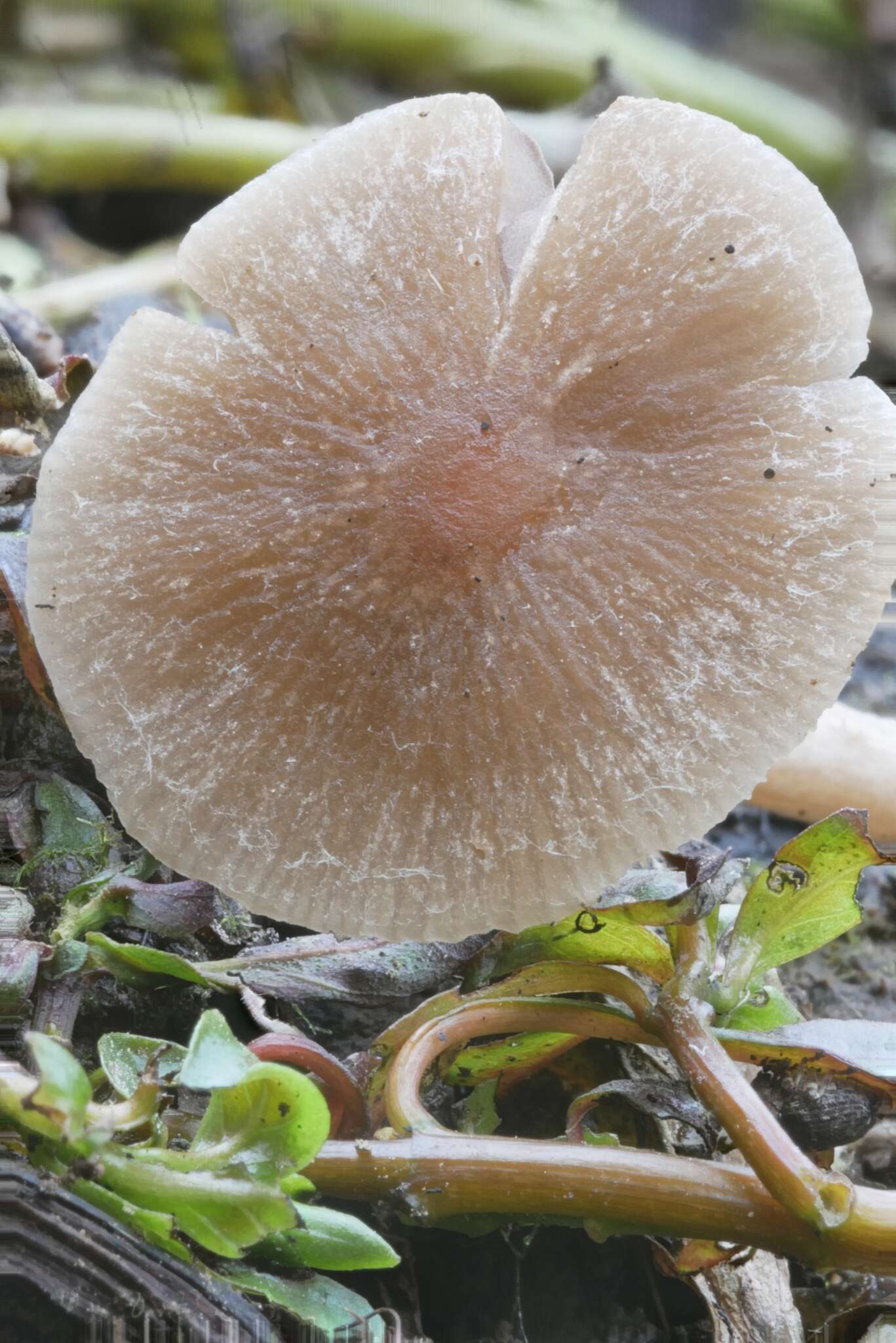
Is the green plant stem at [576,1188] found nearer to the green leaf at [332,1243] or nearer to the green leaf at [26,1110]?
the green leaf at [332,1243]

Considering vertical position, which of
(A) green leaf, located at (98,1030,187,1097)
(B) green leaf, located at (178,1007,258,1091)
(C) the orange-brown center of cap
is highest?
(C) the orange-brown center of cap

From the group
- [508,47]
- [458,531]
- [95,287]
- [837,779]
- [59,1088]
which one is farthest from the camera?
[508,47]

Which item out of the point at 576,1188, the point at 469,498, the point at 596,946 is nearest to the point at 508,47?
the point at 469,498

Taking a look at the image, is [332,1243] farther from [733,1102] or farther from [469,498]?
[469,498]

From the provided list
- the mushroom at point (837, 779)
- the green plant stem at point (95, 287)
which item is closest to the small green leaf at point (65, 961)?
the mushroom at point (837, 779)

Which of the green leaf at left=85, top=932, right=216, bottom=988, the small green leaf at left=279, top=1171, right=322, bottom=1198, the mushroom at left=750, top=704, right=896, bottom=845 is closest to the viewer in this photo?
the small green leaf at left=279, top=1171, right=322, bottom=1198

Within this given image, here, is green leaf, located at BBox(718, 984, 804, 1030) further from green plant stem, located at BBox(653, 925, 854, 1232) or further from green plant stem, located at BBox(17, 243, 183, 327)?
green plant stem, located at BBox(17, 243, 183, 327)

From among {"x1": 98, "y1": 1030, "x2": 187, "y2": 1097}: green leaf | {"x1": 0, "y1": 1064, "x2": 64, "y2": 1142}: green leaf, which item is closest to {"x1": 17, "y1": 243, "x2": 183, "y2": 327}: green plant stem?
{"x1": 98, "y1": 1030, "x2": 187, "y2": 1097}: green leaf
